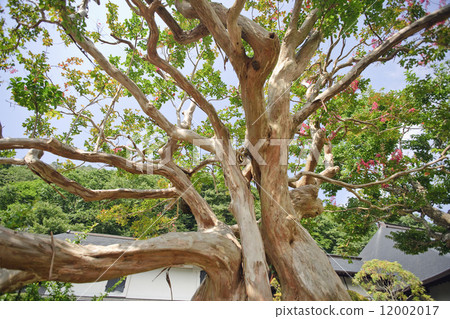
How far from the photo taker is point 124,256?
2033 mm

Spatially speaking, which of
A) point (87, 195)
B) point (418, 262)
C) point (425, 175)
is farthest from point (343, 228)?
point (418, 262)

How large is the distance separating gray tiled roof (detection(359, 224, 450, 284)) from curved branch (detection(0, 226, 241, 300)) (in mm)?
7446

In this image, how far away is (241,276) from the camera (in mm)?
2684

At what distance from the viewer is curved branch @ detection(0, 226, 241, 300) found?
62.6 inches

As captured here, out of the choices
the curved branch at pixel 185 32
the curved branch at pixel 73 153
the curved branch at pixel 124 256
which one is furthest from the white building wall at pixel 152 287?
the curved branch at pixel 185 32

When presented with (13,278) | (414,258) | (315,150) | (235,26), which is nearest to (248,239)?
(13,278)

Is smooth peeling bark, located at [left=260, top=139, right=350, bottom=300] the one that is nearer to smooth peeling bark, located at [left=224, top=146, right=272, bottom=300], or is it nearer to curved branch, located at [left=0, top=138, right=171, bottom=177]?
smooth peeling bark, located at [left=224, top=146, right=272, bottom=300]

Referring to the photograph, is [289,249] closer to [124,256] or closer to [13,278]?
[124,256]

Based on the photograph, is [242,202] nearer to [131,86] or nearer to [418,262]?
[131,86]

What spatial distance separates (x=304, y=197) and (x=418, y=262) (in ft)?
39.0

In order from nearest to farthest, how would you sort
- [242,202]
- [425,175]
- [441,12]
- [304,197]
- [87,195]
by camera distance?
[441,12] < [242,202] < [87,195] < [304,197] < [425,175]

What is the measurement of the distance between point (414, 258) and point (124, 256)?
1519 cm

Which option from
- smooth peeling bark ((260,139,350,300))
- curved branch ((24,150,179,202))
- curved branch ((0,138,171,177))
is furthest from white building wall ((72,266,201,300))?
smooth peeling bark ((260,139,350,300))

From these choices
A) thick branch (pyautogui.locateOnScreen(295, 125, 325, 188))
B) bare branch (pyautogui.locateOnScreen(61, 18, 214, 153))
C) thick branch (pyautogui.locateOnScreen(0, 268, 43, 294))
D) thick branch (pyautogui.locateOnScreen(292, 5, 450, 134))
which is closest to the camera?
thick branch (pyautogui.locateOnScreen(0, 268, 43, 294))
